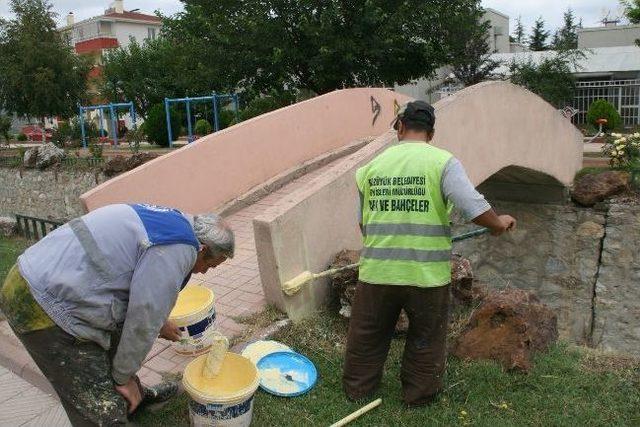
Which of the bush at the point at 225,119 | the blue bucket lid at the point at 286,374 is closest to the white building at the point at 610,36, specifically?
the bush at the point at 225,119

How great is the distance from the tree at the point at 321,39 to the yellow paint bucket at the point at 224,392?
1093 centimetres

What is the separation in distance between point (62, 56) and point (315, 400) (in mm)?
19692

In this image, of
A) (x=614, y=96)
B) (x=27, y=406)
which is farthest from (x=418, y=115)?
(x=614, y=96)

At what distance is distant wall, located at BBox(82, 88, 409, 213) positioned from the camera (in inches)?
243

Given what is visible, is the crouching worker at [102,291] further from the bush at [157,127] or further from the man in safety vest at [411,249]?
the bush at [157,127]

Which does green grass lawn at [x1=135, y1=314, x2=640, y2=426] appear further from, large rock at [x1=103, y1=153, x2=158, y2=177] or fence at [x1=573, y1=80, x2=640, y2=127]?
fence at [x1=573, y1=80, x2=640, y2=127]

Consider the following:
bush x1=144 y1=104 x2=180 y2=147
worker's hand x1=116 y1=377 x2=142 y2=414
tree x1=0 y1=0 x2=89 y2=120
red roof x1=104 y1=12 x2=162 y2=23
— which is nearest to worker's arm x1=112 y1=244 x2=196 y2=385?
worker's hand x1=116 y1=377 x2=142 y2=414

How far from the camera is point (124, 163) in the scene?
39.9ft

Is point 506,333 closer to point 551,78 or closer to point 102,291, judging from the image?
point 102,291

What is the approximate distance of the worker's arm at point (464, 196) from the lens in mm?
2945

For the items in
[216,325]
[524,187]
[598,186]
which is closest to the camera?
[216,325]

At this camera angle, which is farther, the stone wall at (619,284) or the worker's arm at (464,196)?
the stone wall at (619,284)

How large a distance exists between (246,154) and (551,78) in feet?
54.0

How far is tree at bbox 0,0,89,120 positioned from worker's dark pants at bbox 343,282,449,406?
18.9 metres
